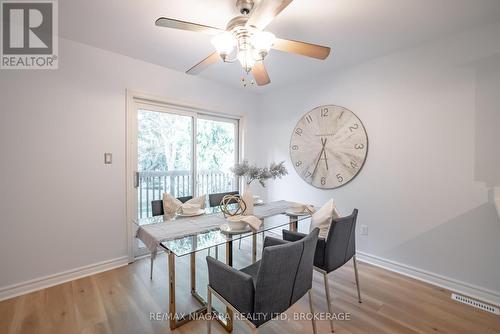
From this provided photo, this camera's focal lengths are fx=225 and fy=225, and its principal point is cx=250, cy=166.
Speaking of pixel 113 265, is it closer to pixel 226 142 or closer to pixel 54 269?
pixel 54 269

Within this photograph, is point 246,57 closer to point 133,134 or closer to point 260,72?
point 260,72

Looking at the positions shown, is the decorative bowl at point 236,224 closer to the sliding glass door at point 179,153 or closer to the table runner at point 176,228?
the table runner at point 176,228

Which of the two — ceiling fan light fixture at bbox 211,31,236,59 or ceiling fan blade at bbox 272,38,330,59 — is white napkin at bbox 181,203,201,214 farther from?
ceiling fan blade at bbox 272,38,330,59

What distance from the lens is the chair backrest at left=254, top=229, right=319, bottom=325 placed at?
1138mm

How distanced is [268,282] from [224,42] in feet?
4.95

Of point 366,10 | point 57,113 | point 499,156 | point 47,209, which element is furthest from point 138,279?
point 499,156

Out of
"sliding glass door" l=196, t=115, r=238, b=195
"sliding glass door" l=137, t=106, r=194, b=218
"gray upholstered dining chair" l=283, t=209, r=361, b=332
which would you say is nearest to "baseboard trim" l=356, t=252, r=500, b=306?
"gray upholstered dining chair" l=283, t=209, r=361, b=332

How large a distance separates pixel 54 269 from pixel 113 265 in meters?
0.52

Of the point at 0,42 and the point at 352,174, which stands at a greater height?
the point at 0,42

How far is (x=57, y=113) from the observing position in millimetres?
2252

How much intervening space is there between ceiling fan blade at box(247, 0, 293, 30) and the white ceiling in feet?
1.57

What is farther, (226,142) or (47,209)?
(226,142)

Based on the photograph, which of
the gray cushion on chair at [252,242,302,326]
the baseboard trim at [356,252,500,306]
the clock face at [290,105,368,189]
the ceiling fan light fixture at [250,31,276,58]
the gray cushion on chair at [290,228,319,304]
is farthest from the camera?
the clock face at [290,105,368,189]

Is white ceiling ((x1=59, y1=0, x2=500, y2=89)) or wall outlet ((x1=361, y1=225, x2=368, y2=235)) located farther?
wall outlet ((x1=361, y1=225, x2=368, y2=235))
